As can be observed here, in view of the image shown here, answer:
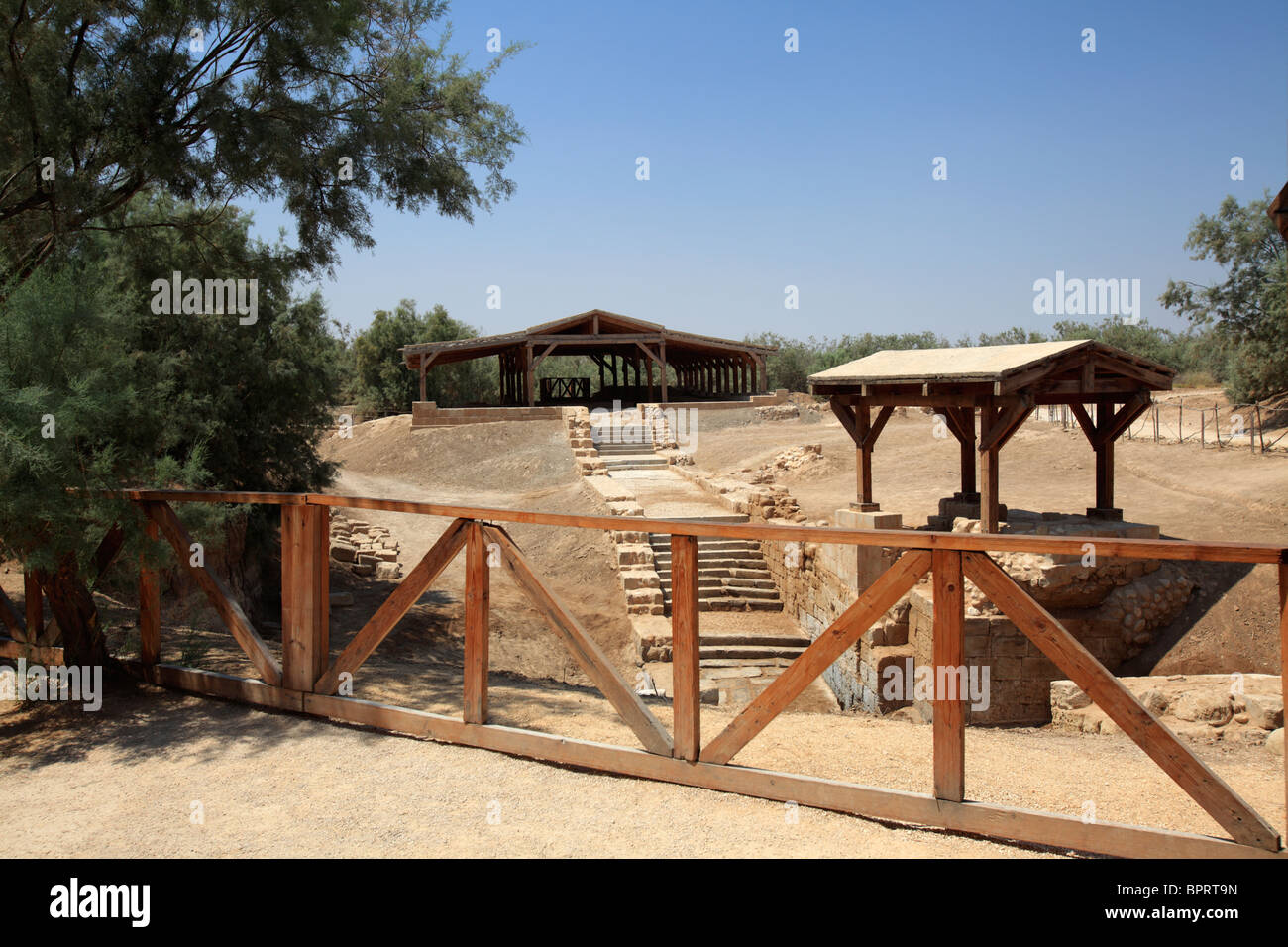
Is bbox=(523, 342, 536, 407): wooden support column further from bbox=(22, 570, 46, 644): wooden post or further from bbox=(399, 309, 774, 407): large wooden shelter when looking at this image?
bbox=(22, 570, 46, 644): wooden post

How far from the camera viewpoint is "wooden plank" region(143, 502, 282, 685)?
512cm

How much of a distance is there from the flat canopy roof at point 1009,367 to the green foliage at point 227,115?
6279 mm

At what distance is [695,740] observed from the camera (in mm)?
3924

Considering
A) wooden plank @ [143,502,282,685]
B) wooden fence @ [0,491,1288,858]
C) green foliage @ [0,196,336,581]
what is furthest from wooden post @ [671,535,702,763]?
green foliage @ [0,196,336,581]

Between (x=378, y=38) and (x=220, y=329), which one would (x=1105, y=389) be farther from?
(x=220, y=329)

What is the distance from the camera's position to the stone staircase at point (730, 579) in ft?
45.2

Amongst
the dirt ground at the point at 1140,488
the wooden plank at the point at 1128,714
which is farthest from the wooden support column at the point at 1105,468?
the wooden plank at the point at 1128,714

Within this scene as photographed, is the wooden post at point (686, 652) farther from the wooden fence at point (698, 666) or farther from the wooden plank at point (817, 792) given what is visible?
the wooden plank at point (817, 792)

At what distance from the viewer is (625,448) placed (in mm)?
24375

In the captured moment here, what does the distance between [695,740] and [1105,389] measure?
389 inches

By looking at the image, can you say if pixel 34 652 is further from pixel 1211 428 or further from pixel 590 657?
pixel 1211 428

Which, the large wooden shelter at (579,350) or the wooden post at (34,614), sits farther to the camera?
the large wooden shelter at (579,350)

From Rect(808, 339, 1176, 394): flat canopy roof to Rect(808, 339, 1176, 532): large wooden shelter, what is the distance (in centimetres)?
1

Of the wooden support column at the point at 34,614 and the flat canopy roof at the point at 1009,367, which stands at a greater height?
the flat canopy roof at the point at 1009,367
